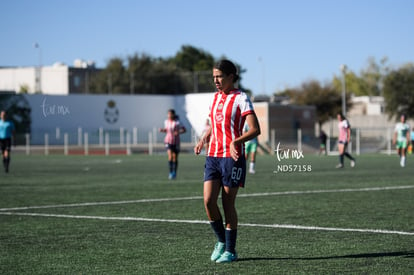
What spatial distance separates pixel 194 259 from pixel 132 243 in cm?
151

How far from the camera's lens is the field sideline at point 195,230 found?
28.0 feet

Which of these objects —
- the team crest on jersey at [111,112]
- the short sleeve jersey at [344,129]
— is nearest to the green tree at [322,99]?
the team crest on jersey at [111,112]

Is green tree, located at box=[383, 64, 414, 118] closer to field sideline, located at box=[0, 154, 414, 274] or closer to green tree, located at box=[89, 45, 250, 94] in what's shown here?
green tree, located at box=[89, 45, 250, 94]

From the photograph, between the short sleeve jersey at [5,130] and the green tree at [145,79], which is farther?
the green tree at [145,79]

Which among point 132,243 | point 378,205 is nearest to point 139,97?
point 378,205

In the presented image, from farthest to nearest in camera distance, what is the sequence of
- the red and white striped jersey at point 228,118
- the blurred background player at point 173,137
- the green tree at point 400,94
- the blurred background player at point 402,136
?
the green tree at point 400,94 → the blurred background player at point 402,136 → the blurred background player at point 173,137 → the red and white striped jersey at point 228,118

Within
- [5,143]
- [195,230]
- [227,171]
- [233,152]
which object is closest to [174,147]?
[5,143]

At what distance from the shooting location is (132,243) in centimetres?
1018

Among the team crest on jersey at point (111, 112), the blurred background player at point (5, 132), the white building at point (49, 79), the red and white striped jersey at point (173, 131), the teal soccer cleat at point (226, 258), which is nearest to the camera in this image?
the teal soccer cleat at point (226, 258)

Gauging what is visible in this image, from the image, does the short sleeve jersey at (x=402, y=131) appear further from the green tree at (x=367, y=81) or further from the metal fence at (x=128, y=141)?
the green tree at (x=367, y=81)

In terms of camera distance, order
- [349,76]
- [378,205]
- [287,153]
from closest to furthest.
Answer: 1. [287,153]
2. [378,205]
3. [349,76]

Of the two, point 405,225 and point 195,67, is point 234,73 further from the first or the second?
point 195,67

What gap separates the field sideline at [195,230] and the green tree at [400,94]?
68.6 meters

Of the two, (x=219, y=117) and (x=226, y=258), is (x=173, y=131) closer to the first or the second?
(x=219, y=117)
